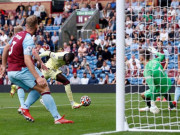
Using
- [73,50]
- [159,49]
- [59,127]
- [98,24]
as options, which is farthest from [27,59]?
[98,24]

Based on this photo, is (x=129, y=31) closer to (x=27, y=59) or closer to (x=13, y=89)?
(x=27, y=59)

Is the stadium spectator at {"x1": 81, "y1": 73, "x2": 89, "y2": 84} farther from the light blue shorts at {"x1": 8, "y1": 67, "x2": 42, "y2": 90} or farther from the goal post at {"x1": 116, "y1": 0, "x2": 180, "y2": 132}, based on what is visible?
the light blue shorts at {"x1": 8, "y1": 67, "x2": 42, "y2": 90}

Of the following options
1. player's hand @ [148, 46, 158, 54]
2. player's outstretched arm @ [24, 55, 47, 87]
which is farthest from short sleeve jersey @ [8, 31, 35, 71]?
player's hand @ [148, 46, 158, 54]

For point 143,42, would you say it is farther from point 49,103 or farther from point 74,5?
point 74,5

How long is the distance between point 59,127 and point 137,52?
2.41 meters

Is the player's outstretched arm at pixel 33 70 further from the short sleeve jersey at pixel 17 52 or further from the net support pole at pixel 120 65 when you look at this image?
the net support pole at pixel 120 65

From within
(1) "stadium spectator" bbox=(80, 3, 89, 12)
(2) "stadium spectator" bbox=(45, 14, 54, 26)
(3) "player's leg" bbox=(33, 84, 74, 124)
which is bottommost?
(3) "player's leg" bbox=(33, 84, 74, 124)

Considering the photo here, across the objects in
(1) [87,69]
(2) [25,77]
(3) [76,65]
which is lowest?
(1) [87,69]

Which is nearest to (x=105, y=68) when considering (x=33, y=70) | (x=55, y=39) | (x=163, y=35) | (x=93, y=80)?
(x=93, y=80)

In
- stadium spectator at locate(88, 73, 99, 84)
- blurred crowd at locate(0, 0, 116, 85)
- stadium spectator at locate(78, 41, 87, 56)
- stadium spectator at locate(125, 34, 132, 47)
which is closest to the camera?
stadium spectator at locate(125, 34, 132, 47)

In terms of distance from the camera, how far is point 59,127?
343 inches

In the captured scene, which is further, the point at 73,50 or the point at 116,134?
the point at 73,50

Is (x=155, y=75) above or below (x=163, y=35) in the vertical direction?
below

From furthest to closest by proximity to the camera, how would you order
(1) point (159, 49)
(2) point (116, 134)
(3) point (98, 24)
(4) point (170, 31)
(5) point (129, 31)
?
1. (3) point (98, 24)
2. (1) point (159, 49)
3. (4) point (170, 31)
4. (5) point (129, 31)
5. (2) point (116, 134)
